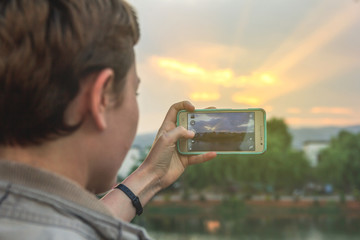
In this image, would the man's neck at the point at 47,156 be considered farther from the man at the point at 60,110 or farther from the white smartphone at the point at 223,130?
the white smartphone at the point at 223,130

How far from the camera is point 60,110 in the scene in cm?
46

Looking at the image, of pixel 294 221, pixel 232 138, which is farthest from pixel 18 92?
pixel 294 221

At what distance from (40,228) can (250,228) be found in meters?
30.9

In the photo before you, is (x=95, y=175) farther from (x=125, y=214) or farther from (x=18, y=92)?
(x=125, y=214)

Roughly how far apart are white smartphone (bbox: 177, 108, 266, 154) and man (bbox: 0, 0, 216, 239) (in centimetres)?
41

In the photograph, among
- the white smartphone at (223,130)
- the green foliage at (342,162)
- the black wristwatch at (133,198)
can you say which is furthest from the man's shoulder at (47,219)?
the green foliage at (342,162)

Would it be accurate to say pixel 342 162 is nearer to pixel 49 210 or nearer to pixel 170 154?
pixel 170 154

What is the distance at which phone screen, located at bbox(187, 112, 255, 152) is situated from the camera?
0.92 metres

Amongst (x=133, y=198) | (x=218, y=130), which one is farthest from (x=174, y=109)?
(x=133, y=198)

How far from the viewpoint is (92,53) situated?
1.53ft

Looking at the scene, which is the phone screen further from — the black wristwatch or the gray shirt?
the gray shirt

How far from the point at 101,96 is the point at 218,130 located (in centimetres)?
47

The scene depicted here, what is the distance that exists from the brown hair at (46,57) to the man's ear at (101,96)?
1cm

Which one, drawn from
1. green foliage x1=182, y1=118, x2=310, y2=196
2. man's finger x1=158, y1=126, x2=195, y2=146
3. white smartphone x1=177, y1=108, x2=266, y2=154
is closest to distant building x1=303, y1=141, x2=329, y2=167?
green foliage x1=182, y1=118, x2=310, y2=196
